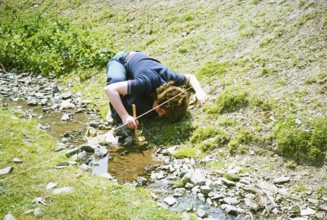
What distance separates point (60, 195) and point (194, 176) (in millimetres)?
2012

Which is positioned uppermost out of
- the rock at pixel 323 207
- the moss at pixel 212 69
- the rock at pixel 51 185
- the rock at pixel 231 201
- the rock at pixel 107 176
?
the moss at pixel 212 69

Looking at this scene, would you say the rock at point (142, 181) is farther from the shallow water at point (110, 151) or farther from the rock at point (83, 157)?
the rock at point (83, 157)

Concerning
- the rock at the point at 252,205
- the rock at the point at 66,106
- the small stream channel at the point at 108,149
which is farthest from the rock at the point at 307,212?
the rock at the point at 66,106

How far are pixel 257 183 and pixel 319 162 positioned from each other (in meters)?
0.98

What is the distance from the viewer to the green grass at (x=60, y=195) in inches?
185

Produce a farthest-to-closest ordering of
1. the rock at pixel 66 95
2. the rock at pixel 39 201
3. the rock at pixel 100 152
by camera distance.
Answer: the rock at pixel 66 95
the rock at pixel 100 152
the rock at pixel 39 201

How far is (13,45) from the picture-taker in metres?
11.4

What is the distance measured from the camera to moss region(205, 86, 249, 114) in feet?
22.0

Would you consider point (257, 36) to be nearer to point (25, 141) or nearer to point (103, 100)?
point (103, 100)

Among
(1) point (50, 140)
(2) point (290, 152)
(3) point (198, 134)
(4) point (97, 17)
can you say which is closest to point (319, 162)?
(2) point (290, 152)

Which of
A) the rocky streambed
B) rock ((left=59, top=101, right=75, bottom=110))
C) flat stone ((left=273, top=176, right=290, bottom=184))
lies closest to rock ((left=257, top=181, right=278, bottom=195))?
the rocky streambed

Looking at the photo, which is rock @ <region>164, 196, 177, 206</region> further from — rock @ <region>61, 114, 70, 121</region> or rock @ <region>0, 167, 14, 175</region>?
rock @ <region>61, 114, 70, 121</region>

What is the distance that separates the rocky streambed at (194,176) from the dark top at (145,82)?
2.08 feet

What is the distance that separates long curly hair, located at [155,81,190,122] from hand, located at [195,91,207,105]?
1.19ft
